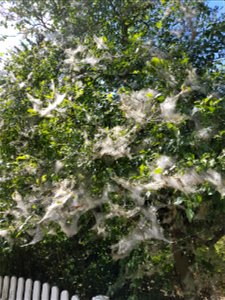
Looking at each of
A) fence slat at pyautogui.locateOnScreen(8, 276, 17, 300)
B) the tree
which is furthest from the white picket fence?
the tree

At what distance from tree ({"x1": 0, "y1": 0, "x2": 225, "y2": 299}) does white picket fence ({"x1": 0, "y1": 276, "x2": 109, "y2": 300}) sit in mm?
400

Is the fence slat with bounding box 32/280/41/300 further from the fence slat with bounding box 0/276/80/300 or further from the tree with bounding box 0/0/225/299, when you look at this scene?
the tree with bounding box 0/0/225/299

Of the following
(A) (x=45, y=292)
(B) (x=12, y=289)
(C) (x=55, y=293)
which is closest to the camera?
(C) (x=55, y=293)

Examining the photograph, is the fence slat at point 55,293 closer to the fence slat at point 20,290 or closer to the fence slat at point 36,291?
the fence slat at point 36,291

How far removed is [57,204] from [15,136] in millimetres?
1595

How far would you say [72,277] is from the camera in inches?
171

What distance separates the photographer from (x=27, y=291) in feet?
10.3

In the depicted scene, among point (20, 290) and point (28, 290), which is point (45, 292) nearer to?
point (28, 290)

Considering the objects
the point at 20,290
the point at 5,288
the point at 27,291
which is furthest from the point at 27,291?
the point at 5,288

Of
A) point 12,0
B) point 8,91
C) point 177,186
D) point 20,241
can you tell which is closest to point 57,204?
point 177,186

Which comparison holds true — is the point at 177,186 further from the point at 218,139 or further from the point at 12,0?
the point at 12,0

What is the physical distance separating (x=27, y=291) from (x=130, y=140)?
155 cm

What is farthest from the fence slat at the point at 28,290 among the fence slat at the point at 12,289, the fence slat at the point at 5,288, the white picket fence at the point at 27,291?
the fence slat at the point at 5,288

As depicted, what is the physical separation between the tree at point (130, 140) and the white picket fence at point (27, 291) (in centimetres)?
40
